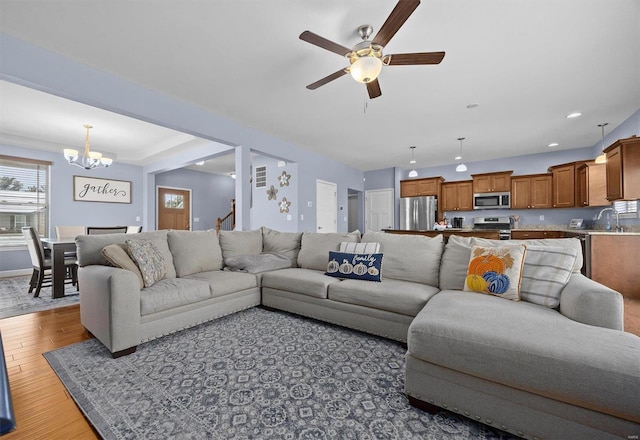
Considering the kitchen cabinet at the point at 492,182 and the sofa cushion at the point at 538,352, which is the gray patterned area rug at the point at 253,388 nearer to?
the sofa cushion at the point at 538,352

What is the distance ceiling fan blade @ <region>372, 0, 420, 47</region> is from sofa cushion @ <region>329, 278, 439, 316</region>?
6.56ft

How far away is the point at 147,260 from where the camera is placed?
2.42 metres

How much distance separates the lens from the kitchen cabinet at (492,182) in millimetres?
6504

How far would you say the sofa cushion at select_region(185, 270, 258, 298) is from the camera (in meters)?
2.64

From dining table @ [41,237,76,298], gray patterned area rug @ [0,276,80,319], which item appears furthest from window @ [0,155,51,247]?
dining table @ [41,237,76,298]

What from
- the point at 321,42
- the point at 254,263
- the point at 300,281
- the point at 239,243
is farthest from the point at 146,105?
the point at 300,281

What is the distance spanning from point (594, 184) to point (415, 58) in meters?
5.44

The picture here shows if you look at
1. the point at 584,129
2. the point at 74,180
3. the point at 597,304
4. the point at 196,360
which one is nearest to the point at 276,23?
the point at 196,360

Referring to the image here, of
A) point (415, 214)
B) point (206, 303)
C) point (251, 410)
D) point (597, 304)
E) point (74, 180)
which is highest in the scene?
point (74, 180)

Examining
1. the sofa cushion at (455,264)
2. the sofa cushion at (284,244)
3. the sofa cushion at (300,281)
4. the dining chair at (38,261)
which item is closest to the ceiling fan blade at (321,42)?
the sofa cushion at (455,264)

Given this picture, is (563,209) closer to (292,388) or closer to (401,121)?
(401,121)

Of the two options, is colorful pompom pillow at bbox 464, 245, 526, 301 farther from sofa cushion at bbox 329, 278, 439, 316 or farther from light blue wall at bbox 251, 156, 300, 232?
light blue wall at bbox 251, 156, 300, 232

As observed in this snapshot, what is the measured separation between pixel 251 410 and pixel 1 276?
6.37 meters

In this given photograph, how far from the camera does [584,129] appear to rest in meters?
4.75
